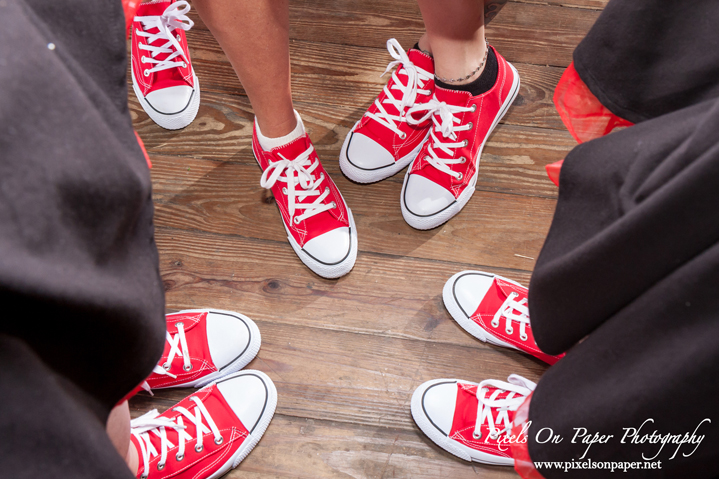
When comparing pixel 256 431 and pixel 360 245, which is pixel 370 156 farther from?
pixel 256 431

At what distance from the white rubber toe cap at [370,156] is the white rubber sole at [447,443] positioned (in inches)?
21.0

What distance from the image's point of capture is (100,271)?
360 mm

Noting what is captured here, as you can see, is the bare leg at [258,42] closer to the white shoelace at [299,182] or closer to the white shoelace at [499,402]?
the white shoelace at [299,182]

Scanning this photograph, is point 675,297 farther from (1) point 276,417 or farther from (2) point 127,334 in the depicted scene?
(1) point 276,417

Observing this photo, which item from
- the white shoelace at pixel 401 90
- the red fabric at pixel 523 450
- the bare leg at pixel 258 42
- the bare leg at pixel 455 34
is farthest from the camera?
the white shoelace at pixel 401 90

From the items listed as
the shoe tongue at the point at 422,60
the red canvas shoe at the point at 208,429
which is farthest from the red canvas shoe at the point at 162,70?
the red canvas shoe at the point at 208,429

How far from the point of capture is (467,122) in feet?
3.19

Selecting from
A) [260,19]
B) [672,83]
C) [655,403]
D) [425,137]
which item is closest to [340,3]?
[425,137]

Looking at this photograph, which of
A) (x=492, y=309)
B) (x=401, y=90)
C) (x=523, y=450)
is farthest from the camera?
(x=401, y=90)

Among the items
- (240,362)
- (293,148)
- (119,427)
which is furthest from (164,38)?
(119,427)

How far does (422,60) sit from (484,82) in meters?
0.16

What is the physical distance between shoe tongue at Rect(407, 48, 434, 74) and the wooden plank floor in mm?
162

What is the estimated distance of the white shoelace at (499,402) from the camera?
83 cm

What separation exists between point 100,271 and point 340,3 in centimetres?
112
